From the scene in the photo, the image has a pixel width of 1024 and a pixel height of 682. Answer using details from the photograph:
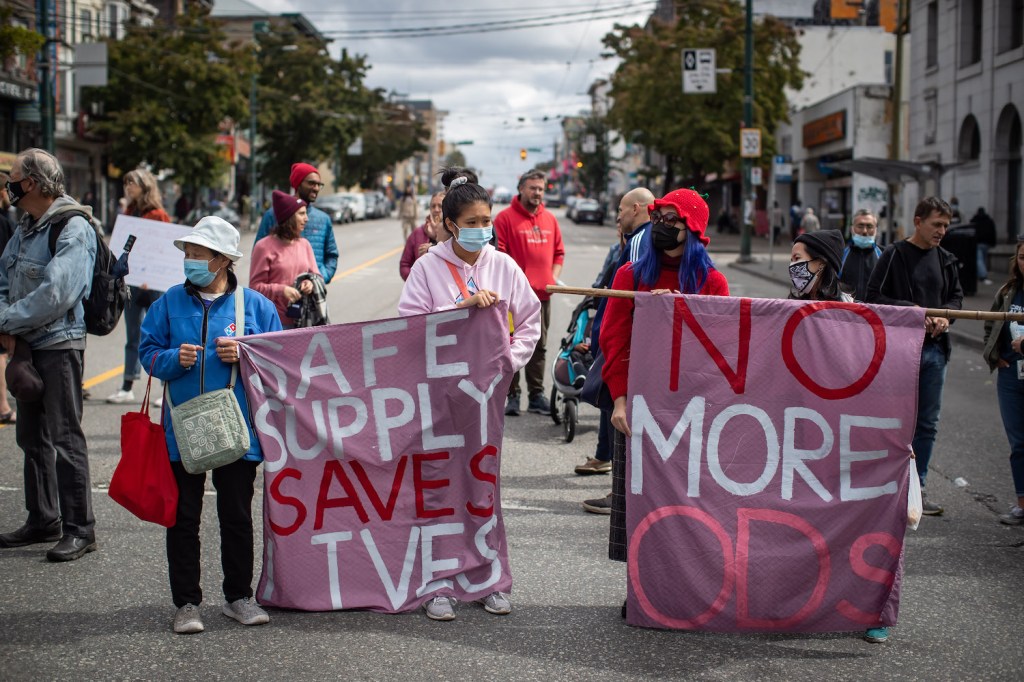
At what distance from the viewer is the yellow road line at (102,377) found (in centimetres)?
1135

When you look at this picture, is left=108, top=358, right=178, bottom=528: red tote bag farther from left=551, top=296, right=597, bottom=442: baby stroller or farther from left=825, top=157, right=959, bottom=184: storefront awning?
left=825, top=157, right=959, bottom=184: storefront awning

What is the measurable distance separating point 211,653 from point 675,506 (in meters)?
1.89

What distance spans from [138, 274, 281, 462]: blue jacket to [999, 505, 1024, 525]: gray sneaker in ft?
14.3

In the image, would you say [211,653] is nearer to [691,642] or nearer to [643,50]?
[691,642]

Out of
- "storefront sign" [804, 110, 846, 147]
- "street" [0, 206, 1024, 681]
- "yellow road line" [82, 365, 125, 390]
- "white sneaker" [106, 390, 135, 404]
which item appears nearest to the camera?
"street" [0, 206, 1024, 681]

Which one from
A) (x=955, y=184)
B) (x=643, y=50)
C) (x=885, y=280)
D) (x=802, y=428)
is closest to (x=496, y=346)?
(x=802, y=428)

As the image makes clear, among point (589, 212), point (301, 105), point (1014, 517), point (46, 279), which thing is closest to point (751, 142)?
point (1014, 517)

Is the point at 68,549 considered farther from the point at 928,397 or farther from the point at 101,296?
the point at 928,397

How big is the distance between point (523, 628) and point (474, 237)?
5.53 ft

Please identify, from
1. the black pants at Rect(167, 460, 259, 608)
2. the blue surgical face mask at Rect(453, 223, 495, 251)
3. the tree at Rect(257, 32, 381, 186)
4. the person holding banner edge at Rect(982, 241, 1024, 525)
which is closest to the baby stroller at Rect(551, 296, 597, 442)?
the person holding banner edge at Rect(982, 241, 1024, 525)

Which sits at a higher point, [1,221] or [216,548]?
[1,221]

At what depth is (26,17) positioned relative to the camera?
127 feet

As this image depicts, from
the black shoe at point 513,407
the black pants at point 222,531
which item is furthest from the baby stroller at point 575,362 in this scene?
the black pants at point 222,531

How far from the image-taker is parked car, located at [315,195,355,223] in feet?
185
